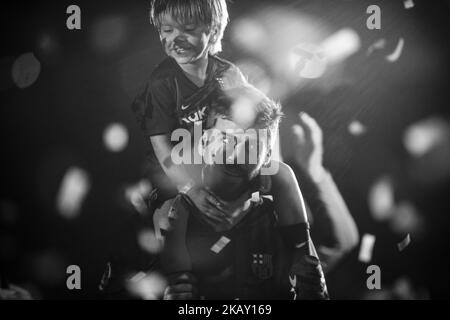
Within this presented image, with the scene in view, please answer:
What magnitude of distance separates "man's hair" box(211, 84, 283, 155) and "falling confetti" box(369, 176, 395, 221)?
48 cm

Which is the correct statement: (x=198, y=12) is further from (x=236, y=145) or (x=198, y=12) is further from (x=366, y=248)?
(x=366, y=248)

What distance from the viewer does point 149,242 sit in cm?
170

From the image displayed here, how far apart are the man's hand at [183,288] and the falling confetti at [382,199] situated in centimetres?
→ 80

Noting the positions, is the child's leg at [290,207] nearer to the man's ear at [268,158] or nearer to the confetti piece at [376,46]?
the man's ear at [268,158]

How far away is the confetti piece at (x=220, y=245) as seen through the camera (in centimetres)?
168

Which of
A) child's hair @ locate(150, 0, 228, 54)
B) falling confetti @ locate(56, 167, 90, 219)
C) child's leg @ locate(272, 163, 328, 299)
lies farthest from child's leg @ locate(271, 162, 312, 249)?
falling confetti @ locate(56, 167, 90, 219)

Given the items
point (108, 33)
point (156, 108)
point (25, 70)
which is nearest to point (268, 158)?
point (156, 108)

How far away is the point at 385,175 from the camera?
177 centimetres

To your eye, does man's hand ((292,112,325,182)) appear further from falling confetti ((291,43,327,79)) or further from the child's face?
the child's face

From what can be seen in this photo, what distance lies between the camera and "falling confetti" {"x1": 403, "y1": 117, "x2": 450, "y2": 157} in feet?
5.89

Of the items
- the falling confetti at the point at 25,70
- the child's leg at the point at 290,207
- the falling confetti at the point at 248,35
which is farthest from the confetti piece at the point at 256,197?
the falling confetti at the point at 25,70

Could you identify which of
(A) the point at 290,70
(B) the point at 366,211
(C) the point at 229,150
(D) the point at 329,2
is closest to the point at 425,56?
(D) the point at 329,2

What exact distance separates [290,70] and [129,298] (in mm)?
1134

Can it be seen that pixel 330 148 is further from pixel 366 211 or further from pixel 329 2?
pixel 329 2
